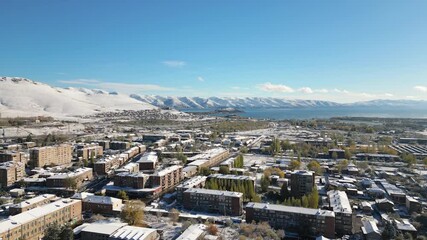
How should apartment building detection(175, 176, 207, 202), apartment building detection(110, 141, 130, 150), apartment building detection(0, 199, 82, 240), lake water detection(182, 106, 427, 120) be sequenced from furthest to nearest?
lake water detection(182, 106, 427, 120) → apartment building detection(110, 141, 130, 150) → apartment building detection(175, 176, 207, 202) → apartment building detection(0, 199, 82, 240)

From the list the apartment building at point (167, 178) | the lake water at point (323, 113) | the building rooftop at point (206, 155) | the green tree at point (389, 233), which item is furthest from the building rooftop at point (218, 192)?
the lake water at point (323, 113)

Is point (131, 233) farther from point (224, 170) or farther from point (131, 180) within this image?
Result: point (224, 170)

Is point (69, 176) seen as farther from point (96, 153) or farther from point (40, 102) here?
point (40, 102)

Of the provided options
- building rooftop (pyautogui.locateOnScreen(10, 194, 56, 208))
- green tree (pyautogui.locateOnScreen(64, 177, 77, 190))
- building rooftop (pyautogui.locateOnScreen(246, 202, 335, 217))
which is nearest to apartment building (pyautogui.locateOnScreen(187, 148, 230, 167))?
green tree (pyautogui.locateOnScreen(64, 177, 77, 190))

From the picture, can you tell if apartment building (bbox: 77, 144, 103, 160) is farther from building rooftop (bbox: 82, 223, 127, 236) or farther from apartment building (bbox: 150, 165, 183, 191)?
building rooftop (bbox: 82, 223, 127, 236)

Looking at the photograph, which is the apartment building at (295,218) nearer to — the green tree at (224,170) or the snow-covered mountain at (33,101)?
the green tree at (224,170)

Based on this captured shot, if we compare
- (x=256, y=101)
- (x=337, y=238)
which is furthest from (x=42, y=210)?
(x=256, y=101)
